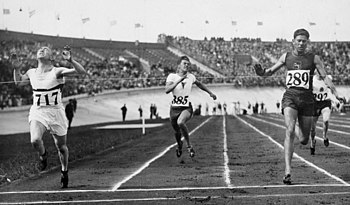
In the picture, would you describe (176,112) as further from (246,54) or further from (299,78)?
(246,54)

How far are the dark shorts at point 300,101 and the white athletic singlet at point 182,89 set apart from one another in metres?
4.69

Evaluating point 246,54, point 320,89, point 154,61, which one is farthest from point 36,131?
point 154,61

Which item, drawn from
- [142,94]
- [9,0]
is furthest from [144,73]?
[9,0]

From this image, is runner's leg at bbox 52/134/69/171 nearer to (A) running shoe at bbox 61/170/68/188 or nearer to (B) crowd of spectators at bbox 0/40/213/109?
(A) running shoe at bbox 61/170/68/188

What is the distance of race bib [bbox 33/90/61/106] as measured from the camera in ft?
32.4

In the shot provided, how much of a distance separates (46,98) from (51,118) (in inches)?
12.4

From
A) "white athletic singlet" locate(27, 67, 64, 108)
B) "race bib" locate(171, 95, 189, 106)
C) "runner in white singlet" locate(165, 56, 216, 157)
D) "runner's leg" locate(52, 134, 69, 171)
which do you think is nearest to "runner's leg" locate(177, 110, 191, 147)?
"runner in white singlet" locate(165, 56, 216, 157)

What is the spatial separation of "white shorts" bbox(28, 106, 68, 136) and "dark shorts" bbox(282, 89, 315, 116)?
3439mm

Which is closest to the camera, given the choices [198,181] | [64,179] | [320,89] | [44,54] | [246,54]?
[44,54]

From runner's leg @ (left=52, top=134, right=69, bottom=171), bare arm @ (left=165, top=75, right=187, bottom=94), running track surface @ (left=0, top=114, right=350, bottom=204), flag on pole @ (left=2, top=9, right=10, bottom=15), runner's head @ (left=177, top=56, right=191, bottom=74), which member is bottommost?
running track surface @ (left=0, top=114, right=350, bottom=204)

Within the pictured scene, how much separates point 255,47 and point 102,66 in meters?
12.8

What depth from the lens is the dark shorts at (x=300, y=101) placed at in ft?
32.5

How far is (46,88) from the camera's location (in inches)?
388

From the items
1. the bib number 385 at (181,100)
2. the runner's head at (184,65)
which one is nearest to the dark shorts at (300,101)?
the runner's head at (184,65)
